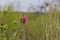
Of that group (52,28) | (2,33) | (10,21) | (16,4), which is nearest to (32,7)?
(16,4)

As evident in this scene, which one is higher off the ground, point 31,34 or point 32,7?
point 32,7

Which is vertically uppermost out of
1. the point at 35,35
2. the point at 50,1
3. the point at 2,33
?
the point at 50,1

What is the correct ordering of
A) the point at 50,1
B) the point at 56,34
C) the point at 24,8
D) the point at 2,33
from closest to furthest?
the point at 2,33, the point at 56,34, the point at 50,1, the point at 24,8

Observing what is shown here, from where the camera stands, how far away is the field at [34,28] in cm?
191

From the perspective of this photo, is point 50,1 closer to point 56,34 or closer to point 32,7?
point 56,34

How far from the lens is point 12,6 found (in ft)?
8.35

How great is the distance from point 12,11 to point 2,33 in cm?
104

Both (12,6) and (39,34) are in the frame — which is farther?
(12,6)

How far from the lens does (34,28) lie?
2297 mm

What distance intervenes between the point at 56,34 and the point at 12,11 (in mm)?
768

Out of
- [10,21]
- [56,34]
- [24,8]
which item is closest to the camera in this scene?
[56,34]

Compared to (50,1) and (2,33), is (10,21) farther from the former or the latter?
(2,33)

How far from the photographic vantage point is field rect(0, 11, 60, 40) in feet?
6.27

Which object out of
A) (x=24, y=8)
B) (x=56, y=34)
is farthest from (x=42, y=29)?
(x=24, y=8)
